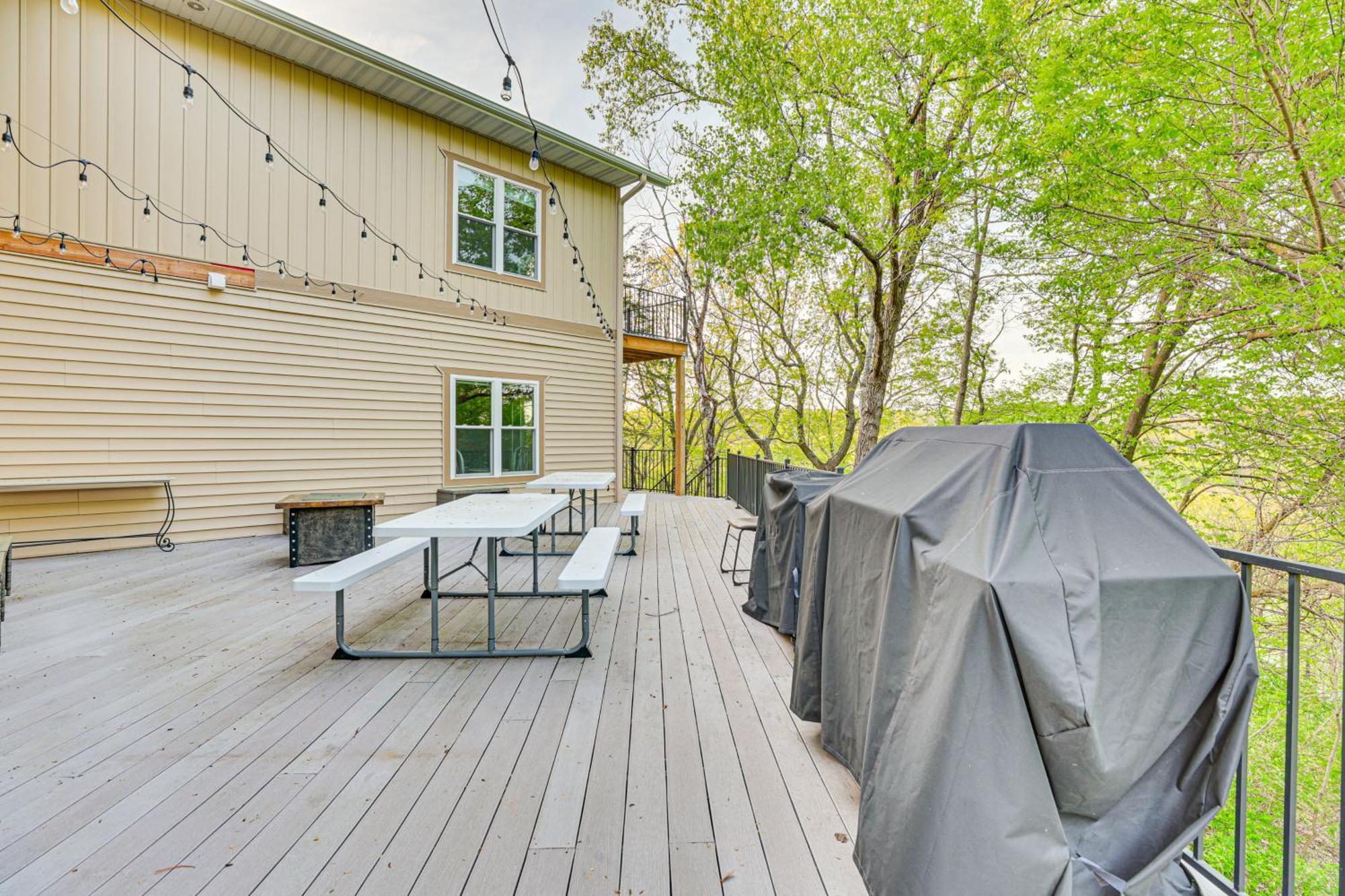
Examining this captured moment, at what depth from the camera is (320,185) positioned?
6398 millimetres

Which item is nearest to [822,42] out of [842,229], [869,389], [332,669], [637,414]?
[842,229]

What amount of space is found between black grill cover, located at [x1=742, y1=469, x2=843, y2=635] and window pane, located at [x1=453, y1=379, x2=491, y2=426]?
200 inches

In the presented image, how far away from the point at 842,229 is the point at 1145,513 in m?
6.91

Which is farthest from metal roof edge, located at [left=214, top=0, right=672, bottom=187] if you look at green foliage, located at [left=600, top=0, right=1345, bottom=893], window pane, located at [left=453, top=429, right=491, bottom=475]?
window pane, located at [left=453, top=429, right=491, bottom=475]

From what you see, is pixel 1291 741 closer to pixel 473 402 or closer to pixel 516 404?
pixel 473 402

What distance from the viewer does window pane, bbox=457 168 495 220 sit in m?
7.76

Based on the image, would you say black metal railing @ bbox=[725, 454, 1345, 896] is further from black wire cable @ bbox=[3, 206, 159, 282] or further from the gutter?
the gutter

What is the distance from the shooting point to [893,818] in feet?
4.40

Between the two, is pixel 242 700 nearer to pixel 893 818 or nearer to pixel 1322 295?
pixel 893 818

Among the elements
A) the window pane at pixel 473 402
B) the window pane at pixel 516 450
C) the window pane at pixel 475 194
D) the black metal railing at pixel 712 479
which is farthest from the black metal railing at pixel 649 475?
the window pane at pixel 475 194

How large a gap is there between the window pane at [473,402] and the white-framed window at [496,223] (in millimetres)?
1578

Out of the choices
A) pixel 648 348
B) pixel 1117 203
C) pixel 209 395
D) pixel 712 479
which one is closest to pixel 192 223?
pixel 209 395

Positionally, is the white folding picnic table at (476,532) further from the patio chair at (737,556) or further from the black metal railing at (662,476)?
the black metal railing at (662,476)

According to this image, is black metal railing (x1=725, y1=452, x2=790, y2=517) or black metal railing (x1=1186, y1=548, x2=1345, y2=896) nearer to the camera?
black metal railing (x1=1186, y1=548, x2=1345, y2=896)
